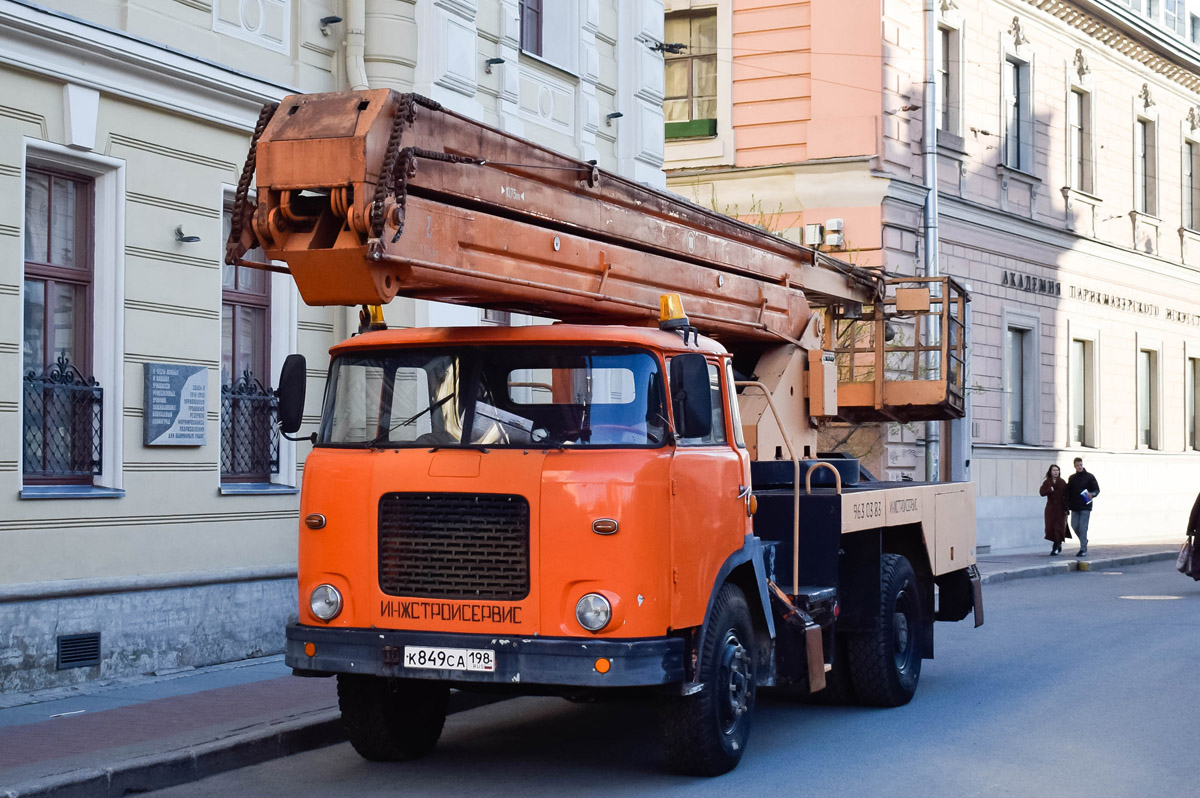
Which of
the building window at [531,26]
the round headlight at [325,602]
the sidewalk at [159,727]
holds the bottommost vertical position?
the sidewalk at [159,727]

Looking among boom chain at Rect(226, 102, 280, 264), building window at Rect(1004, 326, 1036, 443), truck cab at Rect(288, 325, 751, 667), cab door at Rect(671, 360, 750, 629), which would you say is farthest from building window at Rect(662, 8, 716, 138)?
boom chain at Rect(226, 102, 280, 264)

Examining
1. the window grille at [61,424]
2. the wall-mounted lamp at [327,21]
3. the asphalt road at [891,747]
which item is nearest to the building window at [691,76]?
the wall-mounted lamp at [327,21]

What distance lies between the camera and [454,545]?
7.70 metres

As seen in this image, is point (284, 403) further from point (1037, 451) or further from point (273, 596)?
point (1037, 451)

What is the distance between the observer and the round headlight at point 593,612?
7.43 m

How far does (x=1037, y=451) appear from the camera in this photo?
97.7ft

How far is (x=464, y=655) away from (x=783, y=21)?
798 inches

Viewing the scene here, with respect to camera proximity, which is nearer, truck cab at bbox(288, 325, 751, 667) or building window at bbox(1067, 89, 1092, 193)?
truck cab at bbox(288, 325, 751, 667)

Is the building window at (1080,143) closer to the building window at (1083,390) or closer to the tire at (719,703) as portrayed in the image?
the building window at (1083,390)

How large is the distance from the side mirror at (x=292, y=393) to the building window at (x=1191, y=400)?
33637 mm

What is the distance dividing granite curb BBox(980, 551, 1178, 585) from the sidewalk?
1319 cm

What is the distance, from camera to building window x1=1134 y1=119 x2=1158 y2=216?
3578 cm

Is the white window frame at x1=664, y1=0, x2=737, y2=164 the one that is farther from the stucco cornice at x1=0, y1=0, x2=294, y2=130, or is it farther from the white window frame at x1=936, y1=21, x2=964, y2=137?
the stucco cornice at x1=0, y1=0, x2=294, y2=130

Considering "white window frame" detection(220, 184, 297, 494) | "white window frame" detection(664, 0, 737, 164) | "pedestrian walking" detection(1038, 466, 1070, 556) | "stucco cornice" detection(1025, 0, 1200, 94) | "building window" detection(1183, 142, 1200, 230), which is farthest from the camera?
"building window" detection(1183, 142, 1200, 230)
